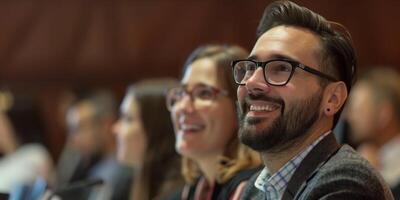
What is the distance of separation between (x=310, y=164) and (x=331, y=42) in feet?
0.90

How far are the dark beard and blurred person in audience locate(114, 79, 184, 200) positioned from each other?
1102 millimetres

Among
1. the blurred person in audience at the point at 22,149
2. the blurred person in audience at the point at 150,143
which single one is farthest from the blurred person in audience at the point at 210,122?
the blurred person in audience at the point at 22,149

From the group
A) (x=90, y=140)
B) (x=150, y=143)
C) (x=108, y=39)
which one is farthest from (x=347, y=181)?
(x=108, y=39)

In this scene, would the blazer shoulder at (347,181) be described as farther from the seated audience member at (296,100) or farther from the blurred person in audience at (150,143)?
the blurred person in audience at (150,143)

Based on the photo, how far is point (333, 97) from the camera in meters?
1.77

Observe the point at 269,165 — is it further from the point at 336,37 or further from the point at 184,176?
the point at 184,176

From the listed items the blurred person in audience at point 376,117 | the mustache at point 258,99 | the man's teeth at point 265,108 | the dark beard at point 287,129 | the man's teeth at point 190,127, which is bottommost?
the blurred person in audience at point 376,117

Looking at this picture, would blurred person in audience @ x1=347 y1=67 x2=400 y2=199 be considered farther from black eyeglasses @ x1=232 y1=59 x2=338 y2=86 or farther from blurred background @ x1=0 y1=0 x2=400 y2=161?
black eyeglasses @ x1=232 y1=59 x2=338 y2=86

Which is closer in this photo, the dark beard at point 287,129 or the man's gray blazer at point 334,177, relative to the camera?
the man's gray blazer at point 334,177

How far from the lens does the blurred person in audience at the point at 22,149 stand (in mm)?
3824

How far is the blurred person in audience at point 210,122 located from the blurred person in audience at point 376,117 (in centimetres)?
132

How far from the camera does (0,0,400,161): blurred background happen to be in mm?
5449

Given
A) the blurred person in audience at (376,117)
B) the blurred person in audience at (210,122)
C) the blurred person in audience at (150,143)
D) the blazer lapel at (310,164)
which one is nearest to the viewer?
the blazer lapel at (310,164)

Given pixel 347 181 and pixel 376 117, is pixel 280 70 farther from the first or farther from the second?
pixel 376 117
